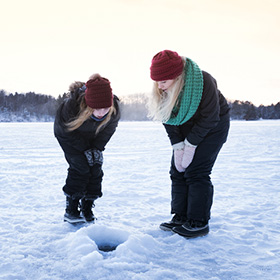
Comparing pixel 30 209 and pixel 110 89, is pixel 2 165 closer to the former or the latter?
pixel 30 209

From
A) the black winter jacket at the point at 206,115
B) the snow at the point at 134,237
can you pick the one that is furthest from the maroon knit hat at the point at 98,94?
the snow at the point at 134,237

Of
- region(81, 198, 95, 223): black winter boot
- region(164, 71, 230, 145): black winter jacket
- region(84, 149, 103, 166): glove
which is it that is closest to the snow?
region(81, 198, 95, 223): black winter boot

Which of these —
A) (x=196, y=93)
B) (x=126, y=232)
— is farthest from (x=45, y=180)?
(x=196, y=93)

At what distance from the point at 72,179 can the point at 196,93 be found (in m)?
1.31

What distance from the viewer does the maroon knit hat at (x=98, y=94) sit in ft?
7.07

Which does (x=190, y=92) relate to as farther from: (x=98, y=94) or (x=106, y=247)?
(x=106, y=247)

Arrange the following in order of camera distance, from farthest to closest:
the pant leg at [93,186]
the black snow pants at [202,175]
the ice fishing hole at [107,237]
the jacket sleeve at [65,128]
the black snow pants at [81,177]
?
the pant leg at [93,186] → the black snow pants at [81,177] → the jacket sleeve at [65,128] → the black snow pants at [202,175] → the ice fishing hole at [107,237]

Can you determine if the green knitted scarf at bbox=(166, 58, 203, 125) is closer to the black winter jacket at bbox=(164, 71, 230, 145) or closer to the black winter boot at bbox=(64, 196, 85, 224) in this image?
the black winter jacket at bbox=(164, 71, 230, 145)

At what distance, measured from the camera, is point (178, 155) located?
7.41 feet

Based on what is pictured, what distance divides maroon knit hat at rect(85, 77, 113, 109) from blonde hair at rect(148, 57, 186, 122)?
1.17 feet

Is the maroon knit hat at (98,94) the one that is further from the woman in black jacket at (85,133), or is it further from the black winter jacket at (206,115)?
the black winter jacket at (206,115)

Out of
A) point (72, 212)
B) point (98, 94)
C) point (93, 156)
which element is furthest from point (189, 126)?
point (72, 212)

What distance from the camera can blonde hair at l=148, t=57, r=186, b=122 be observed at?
6.79 feet

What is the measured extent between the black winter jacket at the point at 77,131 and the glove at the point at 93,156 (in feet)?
0.15
